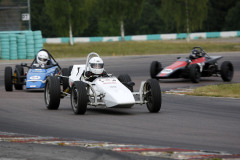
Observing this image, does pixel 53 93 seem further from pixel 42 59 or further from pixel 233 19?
pixel 233 19

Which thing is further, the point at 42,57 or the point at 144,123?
Answer: the point at 42,57

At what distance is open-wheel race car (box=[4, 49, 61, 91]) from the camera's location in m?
18.9

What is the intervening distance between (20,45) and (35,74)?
68.4ft

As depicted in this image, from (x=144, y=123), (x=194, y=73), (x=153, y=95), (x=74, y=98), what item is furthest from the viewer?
(x=194, y=73)

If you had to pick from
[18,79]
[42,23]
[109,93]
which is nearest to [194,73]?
[18,79]

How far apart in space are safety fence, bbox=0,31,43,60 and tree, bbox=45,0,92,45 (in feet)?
78.6

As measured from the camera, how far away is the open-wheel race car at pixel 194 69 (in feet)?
71.4

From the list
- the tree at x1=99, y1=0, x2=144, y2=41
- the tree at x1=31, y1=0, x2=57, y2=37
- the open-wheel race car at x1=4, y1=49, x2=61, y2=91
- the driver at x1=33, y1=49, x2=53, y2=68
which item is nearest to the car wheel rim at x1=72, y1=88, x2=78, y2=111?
the open-wheel race car at x1=4, y1=49, x2=61, y2=91

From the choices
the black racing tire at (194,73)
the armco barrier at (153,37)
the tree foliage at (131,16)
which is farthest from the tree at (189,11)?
the black racing tire at (194,73)

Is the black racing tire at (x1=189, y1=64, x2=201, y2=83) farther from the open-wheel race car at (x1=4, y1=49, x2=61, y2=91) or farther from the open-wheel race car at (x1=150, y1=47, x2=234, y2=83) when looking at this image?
the open-wheel race car at (x1=4, y1=49, x2=61, y2=91)

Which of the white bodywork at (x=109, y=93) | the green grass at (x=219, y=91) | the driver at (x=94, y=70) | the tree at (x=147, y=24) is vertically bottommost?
the green grass at (x=219, y=91)

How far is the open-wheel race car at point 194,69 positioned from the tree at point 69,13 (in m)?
41.6

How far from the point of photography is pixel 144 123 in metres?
11.4

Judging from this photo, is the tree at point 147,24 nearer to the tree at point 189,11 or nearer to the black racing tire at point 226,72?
the tree at point 189,11
